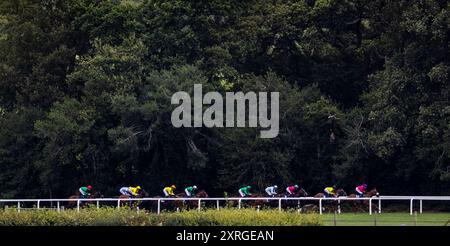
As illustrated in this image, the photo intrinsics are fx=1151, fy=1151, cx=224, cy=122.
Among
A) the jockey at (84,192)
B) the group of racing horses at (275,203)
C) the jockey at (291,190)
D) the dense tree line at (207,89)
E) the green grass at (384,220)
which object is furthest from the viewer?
the dense tree line at (207,89)

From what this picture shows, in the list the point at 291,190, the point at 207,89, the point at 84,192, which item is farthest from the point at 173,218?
the point at 207,89

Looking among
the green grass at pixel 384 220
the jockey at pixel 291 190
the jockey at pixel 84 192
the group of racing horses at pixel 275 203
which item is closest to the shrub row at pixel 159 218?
the green grass at pixel 384 220

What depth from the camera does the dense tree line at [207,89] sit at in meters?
→ 52.8

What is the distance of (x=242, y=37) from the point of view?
57.7m

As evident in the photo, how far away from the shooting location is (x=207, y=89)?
181 ft

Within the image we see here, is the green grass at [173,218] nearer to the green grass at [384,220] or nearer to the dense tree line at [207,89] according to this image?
the green grass at [384,220]

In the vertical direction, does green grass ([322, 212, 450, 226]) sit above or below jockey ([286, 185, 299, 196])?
below

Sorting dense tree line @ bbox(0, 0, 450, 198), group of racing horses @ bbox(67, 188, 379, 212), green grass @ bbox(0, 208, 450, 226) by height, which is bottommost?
group of racing horses @ bbox(67, 188, 379, 212)

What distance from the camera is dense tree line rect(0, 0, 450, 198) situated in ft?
173

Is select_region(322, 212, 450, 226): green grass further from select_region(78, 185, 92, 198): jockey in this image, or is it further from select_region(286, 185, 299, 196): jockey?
select_region(78, 185, 92, 198): jockey

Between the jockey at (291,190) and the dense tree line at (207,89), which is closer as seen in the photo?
the jockey at (291,190)

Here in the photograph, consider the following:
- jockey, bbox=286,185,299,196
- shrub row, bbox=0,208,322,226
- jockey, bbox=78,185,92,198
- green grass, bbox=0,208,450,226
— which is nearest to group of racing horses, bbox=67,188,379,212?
jockey, bbox=286,185,299,196

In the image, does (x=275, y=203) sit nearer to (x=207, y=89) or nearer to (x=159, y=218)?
(x=207, y=89)

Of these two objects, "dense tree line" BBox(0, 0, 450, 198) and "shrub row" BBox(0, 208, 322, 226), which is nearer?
"shrub row" BBox(0, 208, 322, 226)
